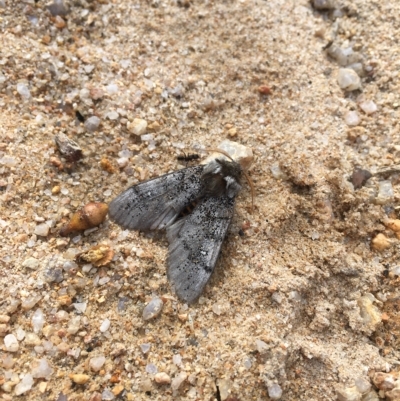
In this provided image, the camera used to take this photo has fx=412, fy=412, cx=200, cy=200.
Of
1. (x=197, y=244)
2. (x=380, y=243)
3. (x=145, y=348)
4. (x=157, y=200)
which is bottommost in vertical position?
(x=145, y=348)

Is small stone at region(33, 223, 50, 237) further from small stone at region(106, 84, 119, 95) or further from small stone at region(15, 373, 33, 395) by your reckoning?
small stone at region(106, 84, 119, 95)

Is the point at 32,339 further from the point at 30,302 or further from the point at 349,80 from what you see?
the point at 349,80

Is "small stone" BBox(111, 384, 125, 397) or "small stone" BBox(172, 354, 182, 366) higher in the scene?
"small stone" BBox(172, 354, 182, 366)

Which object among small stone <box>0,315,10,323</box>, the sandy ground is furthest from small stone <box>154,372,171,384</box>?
small stone <box>0,315,10,323</box>

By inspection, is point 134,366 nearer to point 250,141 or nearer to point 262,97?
point 250,141

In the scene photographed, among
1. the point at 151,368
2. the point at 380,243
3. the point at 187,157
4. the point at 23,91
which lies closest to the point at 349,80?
the point at 380,243

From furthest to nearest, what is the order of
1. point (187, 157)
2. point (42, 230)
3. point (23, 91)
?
point (187, 157)
point (23, 91)
point (42, 230)

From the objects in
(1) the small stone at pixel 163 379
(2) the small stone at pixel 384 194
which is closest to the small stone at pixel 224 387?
(1) the small stone at pixel 163 379
